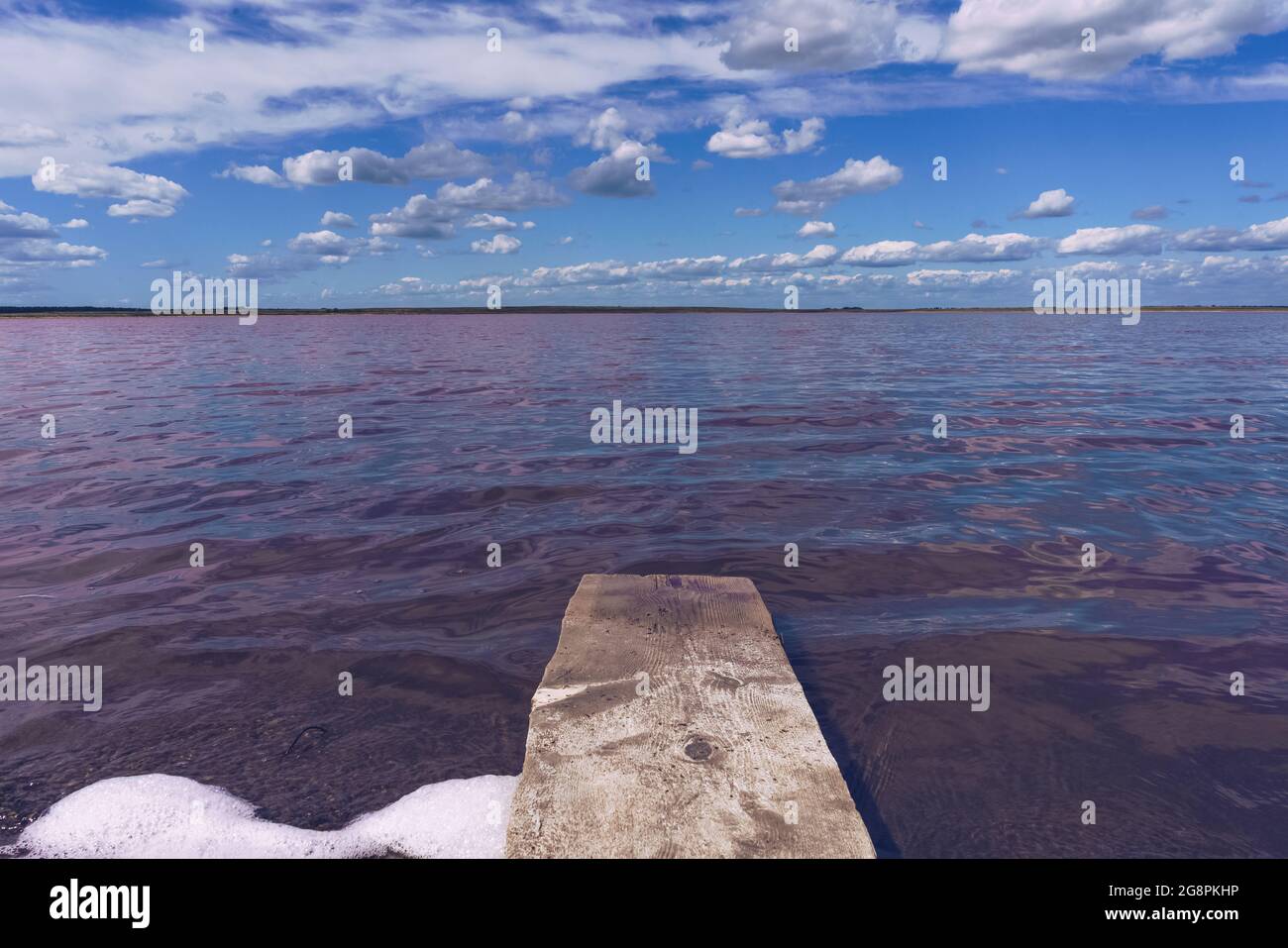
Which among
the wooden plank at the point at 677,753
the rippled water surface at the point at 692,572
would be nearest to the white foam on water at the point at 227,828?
the rippled water surface at the point at 692,572

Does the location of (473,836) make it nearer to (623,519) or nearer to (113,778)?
(113,778)

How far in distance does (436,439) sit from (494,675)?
10.3m

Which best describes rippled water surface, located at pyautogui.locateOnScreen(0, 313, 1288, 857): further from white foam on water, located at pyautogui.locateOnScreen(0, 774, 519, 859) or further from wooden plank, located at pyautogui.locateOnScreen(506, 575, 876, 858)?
wooden plank, located at pyautogui.locateOnScreen(506, 575, 876, 858)

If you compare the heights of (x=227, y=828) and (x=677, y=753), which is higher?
(x=677, y=753)

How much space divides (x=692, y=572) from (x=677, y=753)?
4.41 meters

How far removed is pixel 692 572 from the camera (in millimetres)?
8492

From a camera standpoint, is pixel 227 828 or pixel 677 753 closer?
pixel 677 753

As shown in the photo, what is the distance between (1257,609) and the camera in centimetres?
715

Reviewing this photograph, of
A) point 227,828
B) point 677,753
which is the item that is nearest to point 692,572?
point 677,753

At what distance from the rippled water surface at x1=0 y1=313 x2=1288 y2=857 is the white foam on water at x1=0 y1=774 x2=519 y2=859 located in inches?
6.6

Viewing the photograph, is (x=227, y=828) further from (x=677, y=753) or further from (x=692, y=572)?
(x=692, y=572)

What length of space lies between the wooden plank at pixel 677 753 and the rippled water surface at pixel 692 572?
0.76m

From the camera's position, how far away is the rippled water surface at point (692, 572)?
4.84m

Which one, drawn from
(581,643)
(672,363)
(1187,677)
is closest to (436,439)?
(581,643)
